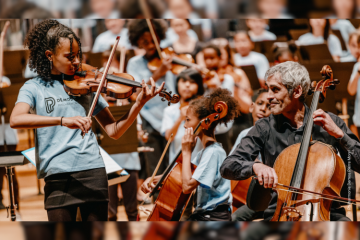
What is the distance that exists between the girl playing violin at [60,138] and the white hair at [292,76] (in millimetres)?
885

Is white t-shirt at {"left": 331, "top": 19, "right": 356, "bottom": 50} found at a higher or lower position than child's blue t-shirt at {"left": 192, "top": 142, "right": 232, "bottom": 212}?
higher

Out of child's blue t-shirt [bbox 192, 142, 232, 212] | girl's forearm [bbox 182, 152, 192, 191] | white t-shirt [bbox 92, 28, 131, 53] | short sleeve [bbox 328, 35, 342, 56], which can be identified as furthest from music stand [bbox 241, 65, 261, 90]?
girl's forearm [bbox 182, 152, 192, 191]

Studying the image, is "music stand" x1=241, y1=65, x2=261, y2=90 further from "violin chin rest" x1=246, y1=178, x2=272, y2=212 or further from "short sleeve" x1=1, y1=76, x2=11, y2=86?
"short sleeve" x1=1, y1=76, x2=11, y2=86

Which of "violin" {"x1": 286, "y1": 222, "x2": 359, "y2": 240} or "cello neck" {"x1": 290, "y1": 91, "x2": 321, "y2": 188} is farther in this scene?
"cello neck" {"x1": 290, "y1": 91, "x2": 321, "y2": 188}

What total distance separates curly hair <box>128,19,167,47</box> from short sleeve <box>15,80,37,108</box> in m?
2.13

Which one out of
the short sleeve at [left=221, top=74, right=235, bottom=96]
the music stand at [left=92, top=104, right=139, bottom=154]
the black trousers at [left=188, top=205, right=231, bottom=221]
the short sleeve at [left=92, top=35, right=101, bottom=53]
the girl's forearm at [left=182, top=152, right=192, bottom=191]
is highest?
the short sleeve at [left=92, top=35, right=101, bottom=53]

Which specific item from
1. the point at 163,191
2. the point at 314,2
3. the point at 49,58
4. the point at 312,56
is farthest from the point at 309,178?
the point at 312,56

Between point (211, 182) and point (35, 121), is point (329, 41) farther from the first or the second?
point (35, 121)

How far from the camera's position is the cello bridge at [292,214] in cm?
146

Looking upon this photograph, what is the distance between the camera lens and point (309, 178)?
155 cm

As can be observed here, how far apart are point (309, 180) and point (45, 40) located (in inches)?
48.2

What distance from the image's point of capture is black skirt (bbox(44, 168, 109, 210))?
5.12ft

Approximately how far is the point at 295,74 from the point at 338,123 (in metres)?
0.29

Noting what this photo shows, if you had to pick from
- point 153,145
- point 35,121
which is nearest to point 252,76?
point 153,145
